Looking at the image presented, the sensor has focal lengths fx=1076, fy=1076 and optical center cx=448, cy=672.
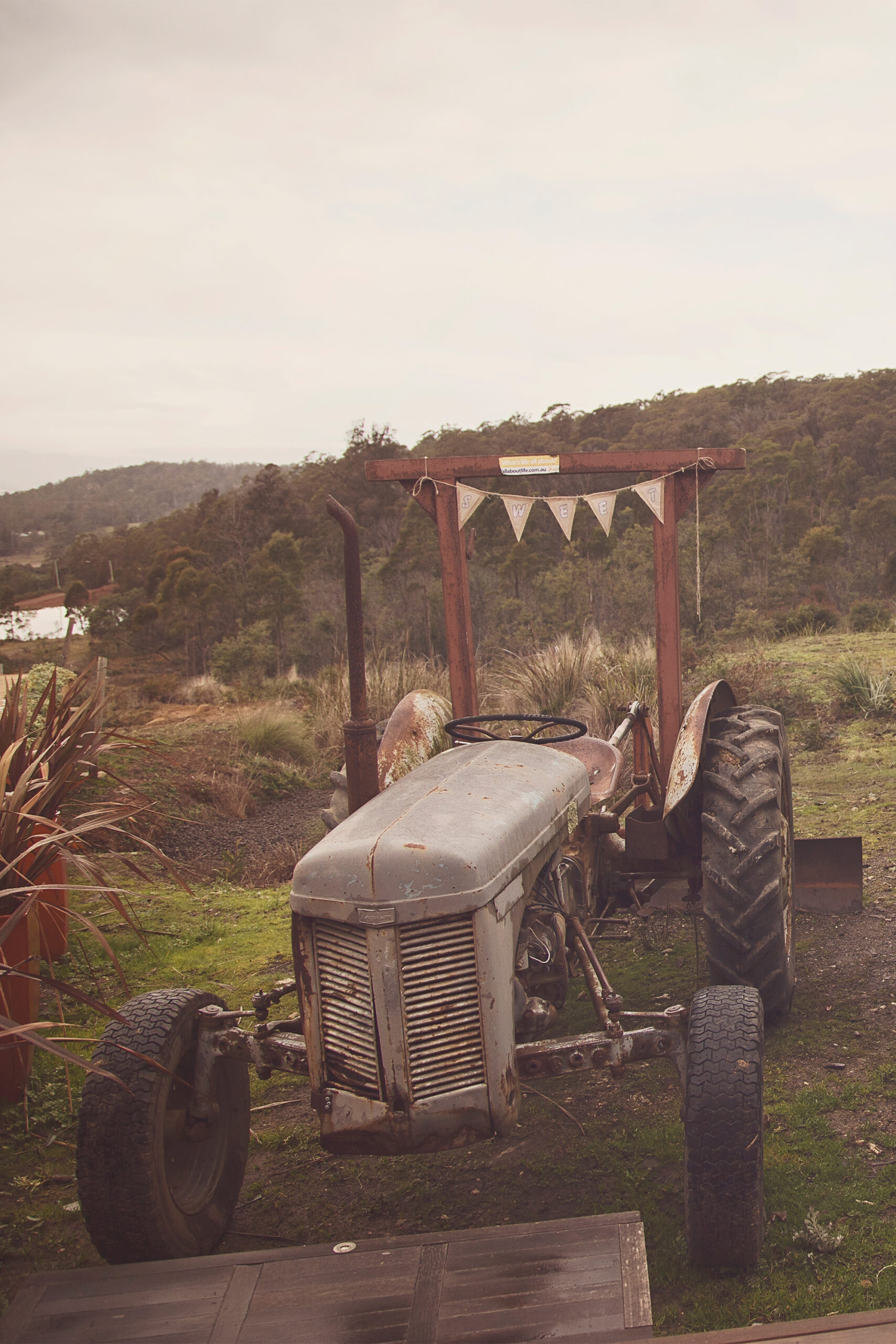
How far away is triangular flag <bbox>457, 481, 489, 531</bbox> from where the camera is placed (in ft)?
16.4

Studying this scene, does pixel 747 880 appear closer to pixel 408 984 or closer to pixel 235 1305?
pixel 408 984

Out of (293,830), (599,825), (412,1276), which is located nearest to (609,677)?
(293,830)

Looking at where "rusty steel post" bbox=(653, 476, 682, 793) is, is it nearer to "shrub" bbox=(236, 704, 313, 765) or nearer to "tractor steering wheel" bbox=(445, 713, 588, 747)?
"tractor steering wheel" bbox=(445, 713, 588, 747)

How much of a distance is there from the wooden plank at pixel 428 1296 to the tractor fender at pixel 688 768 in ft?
5.48

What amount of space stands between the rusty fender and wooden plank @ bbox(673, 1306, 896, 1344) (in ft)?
2.12

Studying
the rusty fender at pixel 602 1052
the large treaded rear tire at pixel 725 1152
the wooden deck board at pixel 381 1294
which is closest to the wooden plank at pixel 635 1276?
the wooden deck board at pixel 381 1294

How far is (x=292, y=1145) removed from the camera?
3.41 m

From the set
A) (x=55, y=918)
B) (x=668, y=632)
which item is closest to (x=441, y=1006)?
(x=55, y=918)

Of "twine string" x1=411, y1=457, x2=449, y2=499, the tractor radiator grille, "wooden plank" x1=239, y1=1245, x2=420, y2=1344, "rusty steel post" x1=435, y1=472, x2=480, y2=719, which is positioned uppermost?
"twine string" x1=411, y1=457, x2=449, y2=499

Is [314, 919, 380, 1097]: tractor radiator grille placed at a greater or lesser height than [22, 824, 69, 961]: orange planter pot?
greater

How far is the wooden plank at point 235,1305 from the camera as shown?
2.29m

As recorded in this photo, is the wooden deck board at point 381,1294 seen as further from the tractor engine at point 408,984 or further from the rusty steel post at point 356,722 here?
the rusty steel post at point 356,722

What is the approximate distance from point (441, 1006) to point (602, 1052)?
46 cm

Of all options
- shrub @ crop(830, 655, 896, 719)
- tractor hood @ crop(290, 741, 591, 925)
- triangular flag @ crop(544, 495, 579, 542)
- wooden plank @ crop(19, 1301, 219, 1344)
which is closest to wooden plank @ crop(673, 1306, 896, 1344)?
tractor hood @ crop(290, 741, 591, 925)
